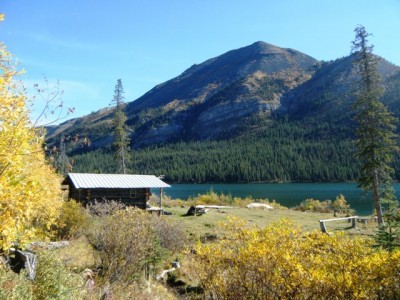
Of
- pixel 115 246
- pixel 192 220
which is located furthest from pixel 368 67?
pixel 115 246

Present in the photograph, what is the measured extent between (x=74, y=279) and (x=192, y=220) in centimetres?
1953

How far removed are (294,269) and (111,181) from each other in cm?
2571

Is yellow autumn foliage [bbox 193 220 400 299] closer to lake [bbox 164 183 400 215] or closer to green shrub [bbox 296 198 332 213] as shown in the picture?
green shrub [bbox 296 198 332 213]

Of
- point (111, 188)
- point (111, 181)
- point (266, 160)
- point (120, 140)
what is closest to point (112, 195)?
point (111, 188)

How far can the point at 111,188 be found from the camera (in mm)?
29938

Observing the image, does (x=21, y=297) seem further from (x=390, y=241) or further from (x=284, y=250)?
(x=390, y=241)

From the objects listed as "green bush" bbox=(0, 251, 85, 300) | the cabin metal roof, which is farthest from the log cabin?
"green bush" bbox=(0, 251, 85, 300)

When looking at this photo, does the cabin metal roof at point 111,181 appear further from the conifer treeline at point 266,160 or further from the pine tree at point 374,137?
the conifer treeline at point 266,160

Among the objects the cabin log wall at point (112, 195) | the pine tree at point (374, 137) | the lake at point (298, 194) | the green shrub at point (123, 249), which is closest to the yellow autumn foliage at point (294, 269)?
the green shrub at point (123, 249)

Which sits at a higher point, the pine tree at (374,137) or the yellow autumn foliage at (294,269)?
the pine tree at (374,137)

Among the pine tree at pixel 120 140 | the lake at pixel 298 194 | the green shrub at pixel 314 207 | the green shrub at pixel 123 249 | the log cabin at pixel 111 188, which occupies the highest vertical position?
the pine tree at pixel 120 140

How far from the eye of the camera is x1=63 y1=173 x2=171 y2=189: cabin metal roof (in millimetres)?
28188

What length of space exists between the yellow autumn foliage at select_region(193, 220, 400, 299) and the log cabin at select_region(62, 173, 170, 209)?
21819mm

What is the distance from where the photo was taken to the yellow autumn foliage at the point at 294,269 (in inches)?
239
